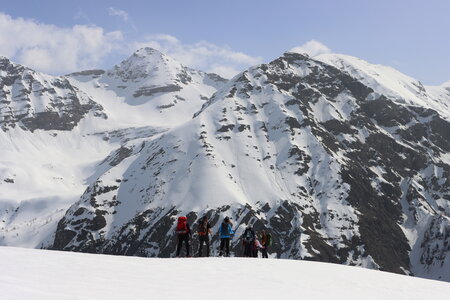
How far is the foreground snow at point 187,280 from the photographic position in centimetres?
1755

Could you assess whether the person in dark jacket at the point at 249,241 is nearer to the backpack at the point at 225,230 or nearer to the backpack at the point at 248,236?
the backpack at the point at 248,236

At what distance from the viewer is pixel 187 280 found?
70.6 ft

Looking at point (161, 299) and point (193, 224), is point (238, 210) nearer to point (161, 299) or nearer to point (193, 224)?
point (193, 224)

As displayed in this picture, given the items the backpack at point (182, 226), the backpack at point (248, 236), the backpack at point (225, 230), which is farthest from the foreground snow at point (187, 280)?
the backpack at point (248, 236)

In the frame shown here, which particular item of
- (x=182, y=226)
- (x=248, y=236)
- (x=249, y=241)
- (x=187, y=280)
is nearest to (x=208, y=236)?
(x=182, y=226)

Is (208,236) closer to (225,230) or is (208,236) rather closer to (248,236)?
(225,230)

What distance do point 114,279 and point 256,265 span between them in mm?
A: 9679

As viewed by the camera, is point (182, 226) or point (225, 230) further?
point (225, 230)

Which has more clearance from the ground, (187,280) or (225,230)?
(225,230)

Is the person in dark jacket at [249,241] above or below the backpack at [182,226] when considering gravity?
below

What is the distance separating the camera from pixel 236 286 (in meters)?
21.0

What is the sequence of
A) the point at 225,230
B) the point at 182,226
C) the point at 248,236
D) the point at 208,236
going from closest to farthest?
1. the point at 182,226
2. the point at 208,236
3. the point at 225,230
4. the point at 248,236

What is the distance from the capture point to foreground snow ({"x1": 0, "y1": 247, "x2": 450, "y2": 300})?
57.6 feet

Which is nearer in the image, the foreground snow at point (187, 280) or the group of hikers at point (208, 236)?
the foreground snow at point (187, 280)
